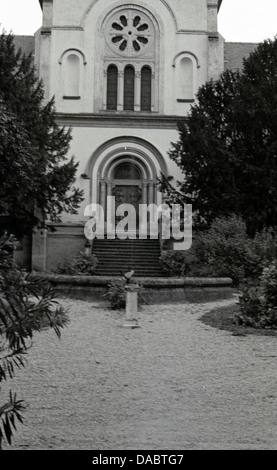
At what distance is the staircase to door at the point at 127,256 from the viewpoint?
20.6m

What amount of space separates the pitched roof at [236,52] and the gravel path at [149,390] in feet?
65.6

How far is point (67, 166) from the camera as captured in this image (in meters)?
20.6

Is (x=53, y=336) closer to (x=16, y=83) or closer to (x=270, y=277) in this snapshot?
(x=270, y=277)

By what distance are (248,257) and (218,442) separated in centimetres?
1108

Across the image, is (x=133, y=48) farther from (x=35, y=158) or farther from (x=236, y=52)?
(x=35, y=158)

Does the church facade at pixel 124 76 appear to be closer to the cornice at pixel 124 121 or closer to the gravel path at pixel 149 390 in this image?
the cornice at pixel 124 121

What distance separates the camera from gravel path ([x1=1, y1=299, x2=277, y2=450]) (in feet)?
14.0

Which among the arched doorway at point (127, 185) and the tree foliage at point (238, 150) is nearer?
the tree foliage at point (238, 150)

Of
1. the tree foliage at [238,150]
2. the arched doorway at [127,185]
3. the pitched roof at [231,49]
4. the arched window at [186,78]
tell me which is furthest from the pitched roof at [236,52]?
the arched doorway at [127,185]

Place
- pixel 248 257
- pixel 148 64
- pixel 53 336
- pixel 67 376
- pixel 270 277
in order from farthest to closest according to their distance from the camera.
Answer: pixel 148 64
pixel 248 257
pixel 270 277
pixel 53 336
pixel 67 376

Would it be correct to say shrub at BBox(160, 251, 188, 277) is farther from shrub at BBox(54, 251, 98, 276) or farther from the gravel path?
the gravel path

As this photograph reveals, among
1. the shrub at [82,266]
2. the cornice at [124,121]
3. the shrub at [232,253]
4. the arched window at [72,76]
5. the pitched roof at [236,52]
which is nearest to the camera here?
the shrub at [232,253]

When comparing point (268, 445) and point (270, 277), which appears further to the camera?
point (270, 277)

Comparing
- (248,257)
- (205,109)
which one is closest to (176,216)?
(205,109)
